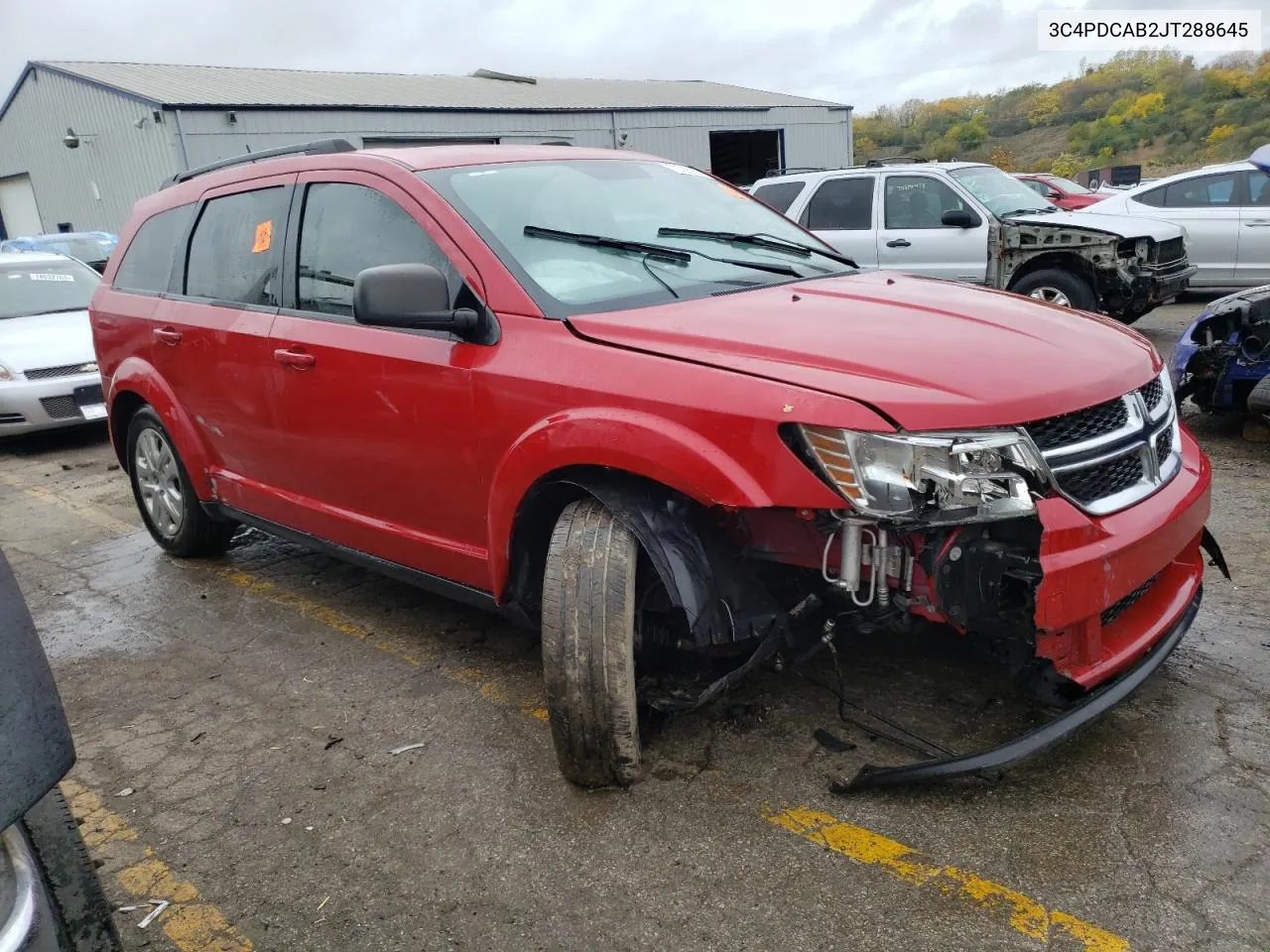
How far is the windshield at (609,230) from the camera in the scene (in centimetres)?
316

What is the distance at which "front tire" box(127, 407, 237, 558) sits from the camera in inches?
192

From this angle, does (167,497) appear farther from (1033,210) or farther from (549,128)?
(549,128)

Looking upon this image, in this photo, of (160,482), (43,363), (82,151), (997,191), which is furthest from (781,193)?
(82,151)

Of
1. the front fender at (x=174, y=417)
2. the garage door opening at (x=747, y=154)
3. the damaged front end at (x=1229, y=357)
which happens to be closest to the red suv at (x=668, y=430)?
the front fender at (x=174, y=417)

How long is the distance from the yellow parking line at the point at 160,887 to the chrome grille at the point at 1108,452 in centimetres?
227

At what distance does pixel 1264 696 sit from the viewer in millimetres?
3078

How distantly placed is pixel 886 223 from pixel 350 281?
23.4ft

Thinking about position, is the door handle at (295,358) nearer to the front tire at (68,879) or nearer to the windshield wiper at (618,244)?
the windshield wiper at (618,244)

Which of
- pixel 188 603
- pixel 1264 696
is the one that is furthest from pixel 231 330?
pixel 1264 696

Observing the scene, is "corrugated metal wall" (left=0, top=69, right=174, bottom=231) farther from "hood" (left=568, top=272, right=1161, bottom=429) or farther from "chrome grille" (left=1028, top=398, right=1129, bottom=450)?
"chrome grille" (left=1028, top=398, right=1129, bottom=450)

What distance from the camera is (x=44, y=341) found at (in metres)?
8.63

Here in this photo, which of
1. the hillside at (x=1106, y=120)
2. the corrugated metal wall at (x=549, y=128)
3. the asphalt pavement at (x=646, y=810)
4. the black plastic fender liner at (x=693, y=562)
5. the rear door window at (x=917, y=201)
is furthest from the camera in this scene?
the hillside at (x=1106, y=120)

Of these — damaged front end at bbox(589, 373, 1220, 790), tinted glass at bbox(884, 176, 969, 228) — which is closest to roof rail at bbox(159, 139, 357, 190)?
damaged front end at bbox(589, 373, 1220, 790)

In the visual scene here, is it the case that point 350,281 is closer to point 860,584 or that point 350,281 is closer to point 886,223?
point 860,584
